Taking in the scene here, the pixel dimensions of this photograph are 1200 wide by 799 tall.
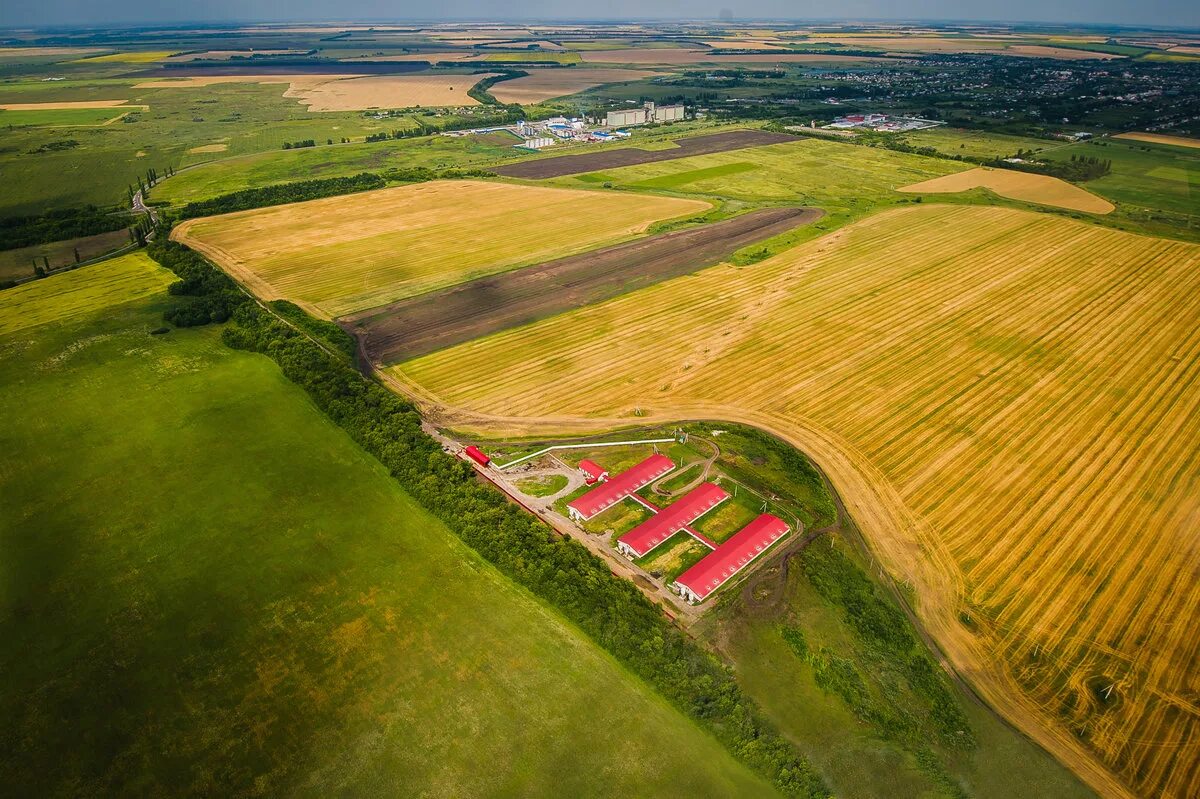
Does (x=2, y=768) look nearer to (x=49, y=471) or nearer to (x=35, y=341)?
(x=49, y=471)

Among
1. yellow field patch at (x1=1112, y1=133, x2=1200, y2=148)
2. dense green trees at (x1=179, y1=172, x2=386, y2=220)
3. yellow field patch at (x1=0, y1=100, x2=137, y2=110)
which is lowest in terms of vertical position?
dense green trees at (x1=179, y1=172, x2=386, y2=220)

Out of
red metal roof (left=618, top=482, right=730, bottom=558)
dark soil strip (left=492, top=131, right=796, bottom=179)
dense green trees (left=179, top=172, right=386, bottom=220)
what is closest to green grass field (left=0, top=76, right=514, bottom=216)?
dense green trees (left=179, top=172, right=386, bottom=220)

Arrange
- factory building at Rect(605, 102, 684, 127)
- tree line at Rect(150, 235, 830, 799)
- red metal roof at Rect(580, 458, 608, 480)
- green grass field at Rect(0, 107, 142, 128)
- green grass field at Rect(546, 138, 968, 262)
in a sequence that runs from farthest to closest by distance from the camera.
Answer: factory building at Rect(605, 102, 684, 127), green grass field at Rect(0, 107, 142, 128), green grass field at Rect(546, 138, 968, 262), red metal roof at Rect(580, 458, 608, 480), tree line at Rect(150, 235, 830, 799)

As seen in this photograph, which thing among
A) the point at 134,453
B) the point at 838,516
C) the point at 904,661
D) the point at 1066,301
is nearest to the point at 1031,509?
the point at 838,516

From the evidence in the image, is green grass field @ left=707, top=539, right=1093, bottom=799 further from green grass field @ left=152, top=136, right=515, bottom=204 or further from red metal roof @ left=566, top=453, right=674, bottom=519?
green grass field @ left=152, top=136, right=515, bottom=204

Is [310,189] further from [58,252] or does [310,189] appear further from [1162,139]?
[1162,139]

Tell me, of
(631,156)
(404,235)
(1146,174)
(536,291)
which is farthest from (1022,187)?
(404,235)
